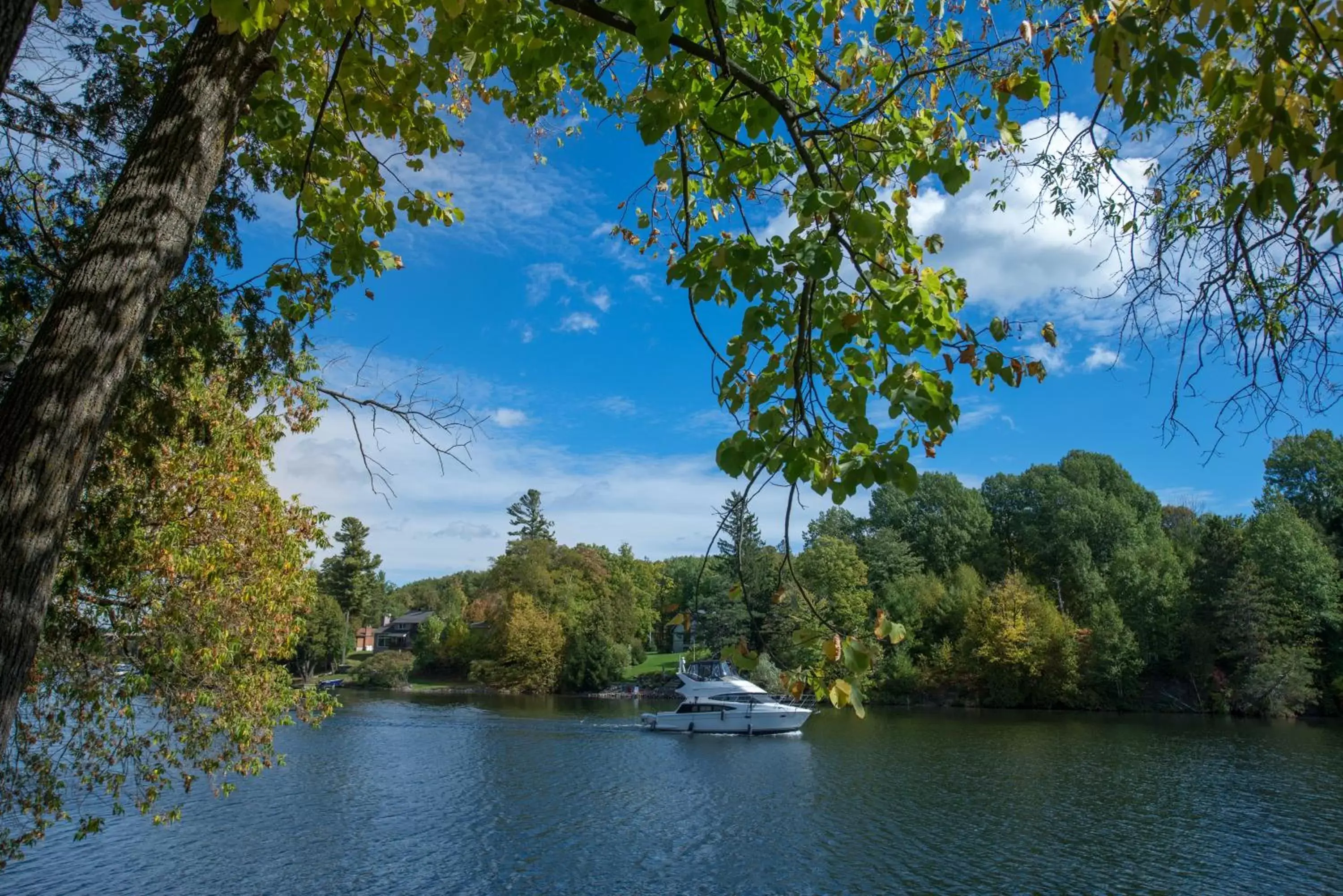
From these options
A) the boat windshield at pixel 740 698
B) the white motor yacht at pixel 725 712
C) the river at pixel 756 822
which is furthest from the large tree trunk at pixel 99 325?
the boat windshield at pixel 740 698

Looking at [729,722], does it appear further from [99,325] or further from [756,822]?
[99,325]

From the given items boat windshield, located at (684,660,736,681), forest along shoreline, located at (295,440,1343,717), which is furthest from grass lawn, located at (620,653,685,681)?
boat windshield, located at (684,660,736,681)

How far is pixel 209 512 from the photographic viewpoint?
948 centimetres

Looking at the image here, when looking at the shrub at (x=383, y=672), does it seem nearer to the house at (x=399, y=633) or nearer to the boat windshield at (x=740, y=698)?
the house at (x=399, y=633)

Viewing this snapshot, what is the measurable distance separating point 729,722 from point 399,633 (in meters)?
69.8

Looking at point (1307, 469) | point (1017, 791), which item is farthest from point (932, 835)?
point (1307, 469)

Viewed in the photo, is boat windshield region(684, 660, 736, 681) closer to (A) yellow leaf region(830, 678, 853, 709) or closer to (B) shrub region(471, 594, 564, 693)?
(B) shrub region(471, 594, 564, 693)

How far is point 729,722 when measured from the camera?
37125 mm

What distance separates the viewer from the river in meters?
14.2

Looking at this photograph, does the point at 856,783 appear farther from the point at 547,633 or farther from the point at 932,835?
the point at 547,633

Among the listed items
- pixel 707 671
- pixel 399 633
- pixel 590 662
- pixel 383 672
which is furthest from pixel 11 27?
pixel 399 633

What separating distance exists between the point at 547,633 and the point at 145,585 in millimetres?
53980

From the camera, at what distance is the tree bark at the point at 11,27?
2.44 meters

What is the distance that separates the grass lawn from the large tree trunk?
56847 millimetres
